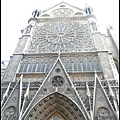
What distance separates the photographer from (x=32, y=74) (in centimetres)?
1438

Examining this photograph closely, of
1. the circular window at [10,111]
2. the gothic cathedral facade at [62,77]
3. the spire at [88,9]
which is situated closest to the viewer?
the circular window at [10,111]

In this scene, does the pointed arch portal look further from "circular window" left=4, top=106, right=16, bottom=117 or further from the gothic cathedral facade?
"circular window" left=4, top=106, right=16, bottom=117

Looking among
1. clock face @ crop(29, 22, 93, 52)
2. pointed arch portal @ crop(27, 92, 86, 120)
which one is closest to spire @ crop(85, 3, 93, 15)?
clock face @ crop(29, 22, 93, 52)

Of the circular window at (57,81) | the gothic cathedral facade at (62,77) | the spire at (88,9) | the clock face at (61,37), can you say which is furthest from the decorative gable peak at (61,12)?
the circular window at (57,81)

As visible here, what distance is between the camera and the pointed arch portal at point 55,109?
38.2 ft

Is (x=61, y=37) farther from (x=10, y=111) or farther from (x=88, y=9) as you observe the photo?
(x=10, y=111)

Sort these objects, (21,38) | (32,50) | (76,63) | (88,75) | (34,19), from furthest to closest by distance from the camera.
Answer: (34,19) → (21,38) → (32,50) → (76,63) → (88,75)

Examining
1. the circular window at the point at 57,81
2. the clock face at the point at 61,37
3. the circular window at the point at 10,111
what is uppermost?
the clock face at the point at 61,37

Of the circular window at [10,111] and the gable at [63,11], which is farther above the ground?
the gable at [63,11]

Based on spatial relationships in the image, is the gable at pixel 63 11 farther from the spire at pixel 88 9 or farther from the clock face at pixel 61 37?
the clock face at pixel 61 37

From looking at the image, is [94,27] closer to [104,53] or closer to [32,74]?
[104,53]

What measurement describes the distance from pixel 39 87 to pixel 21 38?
8143 mm

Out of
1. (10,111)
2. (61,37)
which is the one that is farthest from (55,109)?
(61,37)

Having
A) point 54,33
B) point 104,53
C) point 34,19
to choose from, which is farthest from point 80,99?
point 34,19
